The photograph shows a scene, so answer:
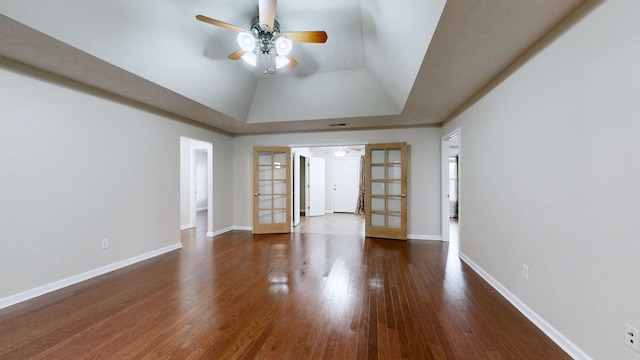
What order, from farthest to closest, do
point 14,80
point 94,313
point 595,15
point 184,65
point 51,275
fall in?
point 184,65 → point 51,275 → point 14,80 → point 94,313 → point 595,15

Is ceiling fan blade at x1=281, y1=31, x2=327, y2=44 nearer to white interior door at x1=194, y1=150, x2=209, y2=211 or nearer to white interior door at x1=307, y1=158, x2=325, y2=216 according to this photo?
white interior door at x1=307, y1=158, x2=325, y2=216

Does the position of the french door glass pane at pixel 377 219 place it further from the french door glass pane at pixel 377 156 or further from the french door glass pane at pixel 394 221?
the french door glass pane at pixel 377 156

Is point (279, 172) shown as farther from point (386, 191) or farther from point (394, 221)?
point (394, 221)

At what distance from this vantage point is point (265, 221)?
18.7 ft

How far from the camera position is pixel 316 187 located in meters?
8.22

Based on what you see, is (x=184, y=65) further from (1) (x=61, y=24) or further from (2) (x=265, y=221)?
(2) (x=265, y=221)

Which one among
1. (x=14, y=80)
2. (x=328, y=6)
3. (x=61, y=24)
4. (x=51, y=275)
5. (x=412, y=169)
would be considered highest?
(x=328, y=6)

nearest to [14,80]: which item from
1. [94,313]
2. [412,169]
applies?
[94,313]

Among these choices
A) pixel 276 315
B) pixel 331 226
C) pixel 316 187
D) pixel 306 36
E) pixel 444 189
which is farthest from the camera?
pixel 316 187

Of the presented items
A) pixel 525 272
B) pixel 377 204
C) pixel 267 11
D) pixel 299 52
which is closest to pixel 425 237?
pixel 377 204

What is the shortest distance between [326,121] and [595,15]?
3.61 meters

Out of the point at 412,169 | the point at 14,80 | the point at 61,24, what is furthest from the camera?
the point at 412,169

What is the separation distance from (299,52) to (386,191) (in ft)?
10.4

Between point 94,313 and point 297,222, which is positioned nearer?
point 94,313
